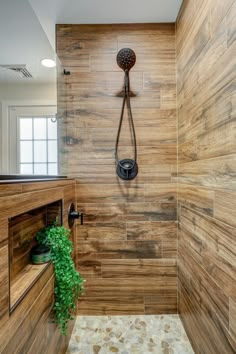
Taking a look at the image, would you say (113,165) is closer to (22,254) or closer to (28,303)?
(22,254)

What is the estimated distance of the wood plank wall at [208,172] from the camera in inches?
35.2

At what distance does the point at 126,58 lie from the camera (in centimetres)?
157

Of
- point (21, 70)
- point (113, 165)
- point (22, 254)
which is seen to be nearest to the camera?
point (22, 254)

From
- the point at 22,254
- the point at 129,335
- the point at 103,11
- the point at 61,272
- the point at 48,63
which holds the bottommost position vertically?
the point at 129,335

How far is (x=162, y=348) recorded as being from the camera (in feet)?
4.55

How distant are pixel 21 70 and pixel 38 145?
468 millimetres

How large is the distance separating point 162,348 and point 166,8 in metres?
2.24

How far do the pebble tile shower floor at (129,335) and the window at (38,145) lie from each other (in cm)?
111

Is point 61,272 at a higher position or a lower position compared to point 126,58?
lower

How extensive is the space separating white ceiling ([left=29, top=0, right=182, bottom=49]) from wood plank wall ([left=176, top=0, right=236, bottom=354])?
0.14 meters

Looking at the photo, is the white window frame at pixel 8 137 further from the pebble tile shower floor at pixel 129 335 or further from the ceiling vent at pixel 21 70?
the pebble tile shower floor at pixel 129 335

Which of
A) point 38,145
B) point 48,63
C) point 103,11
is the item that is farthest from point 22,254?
point 103,11

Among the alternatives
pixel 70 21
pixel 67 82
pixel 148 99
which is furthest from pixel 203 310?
pixel 70 21

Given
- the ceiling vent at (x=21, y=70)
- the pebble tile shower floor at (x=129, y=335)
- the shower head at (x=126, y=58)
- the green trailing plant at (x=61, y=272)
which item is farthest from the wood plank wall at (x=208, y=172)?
the ceiling vent at (x=21, y=70)
